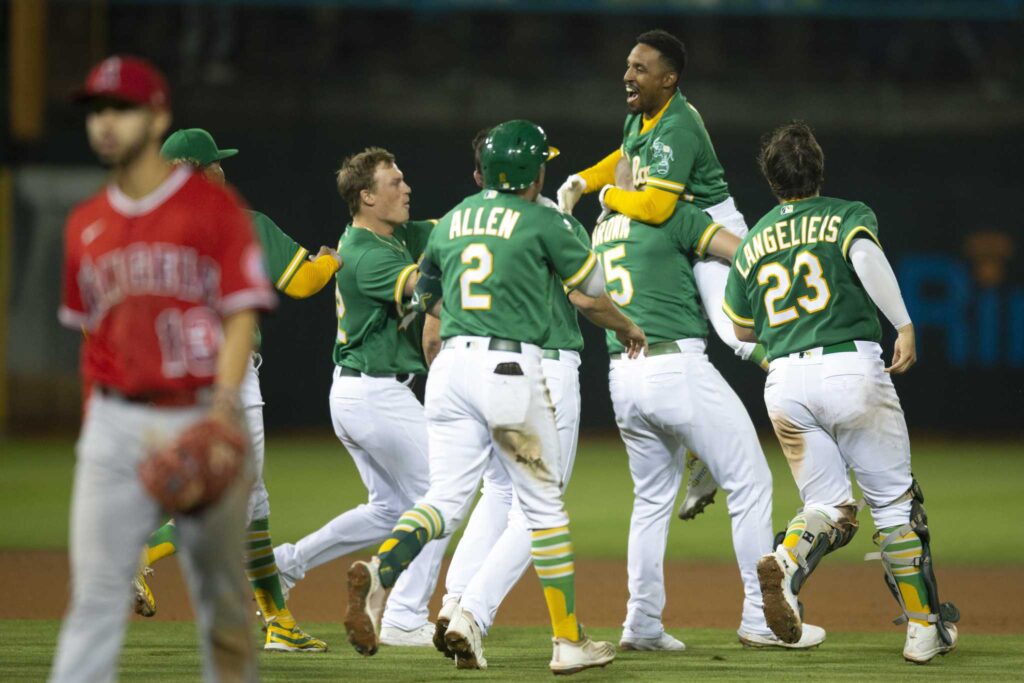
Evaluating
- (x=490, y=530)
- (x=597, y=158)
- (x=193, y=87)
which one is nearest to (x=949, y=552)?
(x=490, y=530)

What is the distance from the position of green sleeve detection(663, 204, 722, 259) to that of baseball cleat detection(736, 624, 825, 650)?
5.76ft

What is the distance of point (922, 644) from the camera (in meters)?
6.05

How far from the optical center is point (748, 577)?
6.45 m

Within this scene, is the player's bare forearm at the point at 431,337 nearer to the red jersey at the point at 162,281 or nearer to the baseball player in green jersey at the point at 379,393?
the baseball player in green jersey at the point at 379,393

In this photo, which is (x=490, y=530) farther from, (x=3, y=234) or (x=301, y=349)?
(x=3, y=234)

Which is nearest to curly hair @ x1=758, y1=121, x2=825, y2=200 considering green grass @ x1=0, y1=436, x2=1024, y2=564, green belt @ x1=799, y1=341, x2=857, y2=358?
green belt @ x1=799, y1=341, x2=857, y2=358

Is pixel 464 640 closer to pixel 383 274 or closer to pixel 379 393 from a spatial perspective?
pixel 379 393

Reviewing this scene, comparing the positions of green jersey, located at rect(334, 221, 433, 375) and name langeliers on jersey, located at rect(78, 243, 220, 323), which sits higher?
name langeliers on jersey, located at rect(78, 243, 220, 323)

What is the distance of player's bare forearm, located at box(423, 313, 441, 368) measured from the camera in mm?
6461

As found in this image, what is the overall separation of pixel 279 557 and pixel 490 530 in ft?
3.61

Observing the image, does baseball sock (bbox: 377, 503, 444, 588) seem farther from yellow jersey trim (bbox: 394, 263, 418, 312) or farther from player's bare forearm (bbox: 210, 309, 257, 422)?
player's bare forearm (bbox: 210, 309, 257, 422)

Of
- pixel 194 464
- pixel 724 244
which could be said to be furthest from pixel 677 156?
pixel 194 464

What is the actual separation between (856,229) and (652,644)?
203 centimetres

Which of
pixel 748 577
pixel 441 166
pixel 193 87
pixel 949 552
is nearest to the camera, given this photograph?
pixel 748 577
